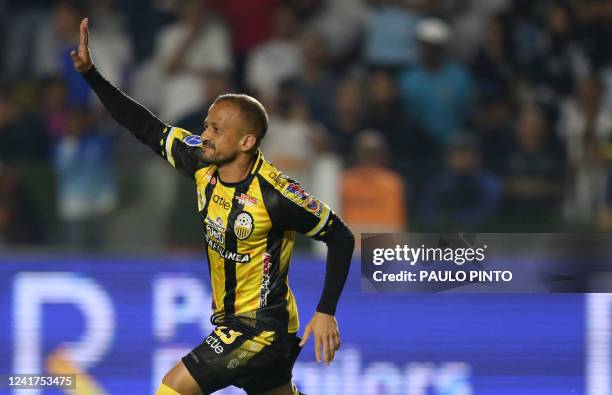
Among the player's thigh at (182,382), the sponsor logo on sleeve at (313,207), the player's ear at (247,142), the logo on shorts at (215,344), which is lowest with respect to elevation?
the player's thigh at (182,382)

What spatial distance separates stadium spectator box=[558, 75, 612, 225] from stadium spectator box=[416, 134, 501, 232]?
0.52 meters

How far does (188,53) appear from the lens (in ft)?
32.7

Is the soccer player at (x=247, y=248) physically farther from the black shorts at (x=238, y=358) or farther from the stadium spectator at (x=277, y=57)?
the stadium spectator at (x=277, y=57)

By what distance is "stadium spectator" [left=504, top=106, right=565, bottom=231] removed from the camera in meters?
8.17

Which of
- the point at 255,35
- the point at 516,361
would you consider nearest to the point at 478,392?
the point at 516,361

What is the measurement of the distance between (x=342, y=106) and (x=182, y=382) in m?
4.59

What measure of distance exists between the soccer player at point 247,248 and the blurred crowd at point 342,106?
2278 millimetres

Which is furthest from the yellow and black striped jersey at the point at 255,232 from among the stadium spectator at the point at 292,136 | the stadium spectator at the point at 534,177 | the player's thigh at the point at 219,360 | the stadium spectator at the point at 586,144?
the stadium spectator at the point at 586,144

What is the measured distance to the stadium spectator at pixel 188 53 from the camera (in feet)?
32.1

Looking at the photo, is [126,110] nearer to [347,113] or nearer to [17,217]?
[17,217]

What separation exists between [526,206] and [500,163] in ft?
1.41

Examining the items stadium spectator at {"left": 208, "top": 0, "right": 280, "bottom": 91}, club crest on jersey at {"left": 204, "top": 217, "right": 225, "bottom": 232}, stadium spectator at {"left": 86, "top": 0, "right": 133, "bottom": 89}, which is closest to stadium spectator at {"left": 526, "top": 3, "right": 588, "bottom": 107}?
stadium spectator at {"left": 208, "top": 0, "right": 280, "bottom": 91}

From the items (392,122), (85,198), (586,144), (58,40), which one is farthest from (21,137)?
(586,144)

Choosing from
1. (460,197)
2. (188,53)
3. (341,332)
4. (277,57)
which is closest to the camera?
(341,332)
